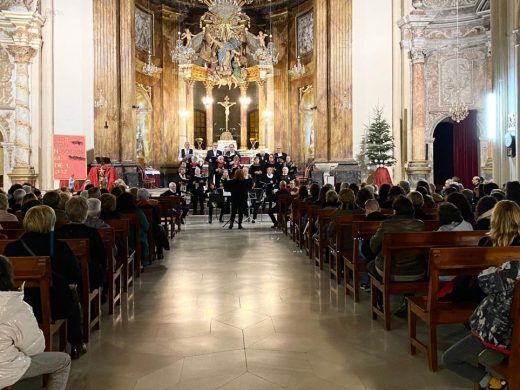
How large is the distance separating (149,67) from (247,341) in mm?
20043

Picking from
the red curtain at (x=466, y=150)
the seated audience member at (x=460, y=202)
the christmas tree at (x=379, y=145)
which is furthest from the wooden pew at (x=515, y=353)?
the red curtain at (x=466, y=150)

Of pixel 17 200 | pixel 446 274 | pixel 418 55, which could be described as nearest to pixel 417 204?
pixel 446 274

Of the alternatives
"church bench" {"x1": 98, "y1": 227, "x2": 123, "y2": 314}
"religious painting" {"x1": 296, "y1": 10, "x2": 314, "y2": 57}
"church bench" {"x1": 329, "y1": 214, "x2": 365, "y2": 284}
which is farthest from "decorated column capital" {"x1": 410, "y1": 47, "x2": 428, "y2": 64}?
"church bench" {"x1": 98, "y1": 227, "x2": 123, "y2": 314}

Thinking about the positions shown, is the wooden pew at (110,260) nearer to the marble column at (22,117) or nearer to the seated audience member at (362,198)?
the seated audience member at (362,198)

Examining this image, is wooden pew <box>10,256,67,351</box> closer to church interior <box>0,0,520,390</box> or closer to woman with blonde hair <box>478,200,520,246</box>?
church interior <box>0,0,520,390</box>

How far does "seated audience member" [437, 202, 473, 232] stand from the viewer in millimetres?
5754

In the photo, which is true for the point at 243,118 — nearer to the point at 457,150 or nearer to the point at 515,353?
the point at 457,150

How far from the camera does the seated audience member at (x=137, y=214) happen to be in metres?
8.70

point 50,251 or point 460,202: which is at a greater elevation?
point 460,202

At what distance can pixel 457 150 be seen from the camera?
69.0 ft

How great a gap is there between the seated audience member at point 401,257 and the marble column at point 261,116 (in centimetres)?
2118

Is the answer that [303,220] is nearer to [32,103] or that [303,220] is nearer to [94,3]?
A: [32,103]

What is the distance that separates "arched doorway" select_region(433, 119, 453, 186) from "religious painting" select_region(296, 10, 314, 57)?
6.88 m

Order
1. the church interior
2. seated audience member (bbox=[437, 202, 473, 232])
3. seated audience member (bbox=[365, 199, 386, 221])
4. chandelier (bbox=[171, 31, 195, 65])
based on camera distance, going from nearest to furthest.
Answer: the church interior → seated audience member (bbox=[437, 202, 473, 232]) → seated audience member (bbox=[365, 199, 386, 221]) → chandelier (bbox=[171, 31, 195, 65])
